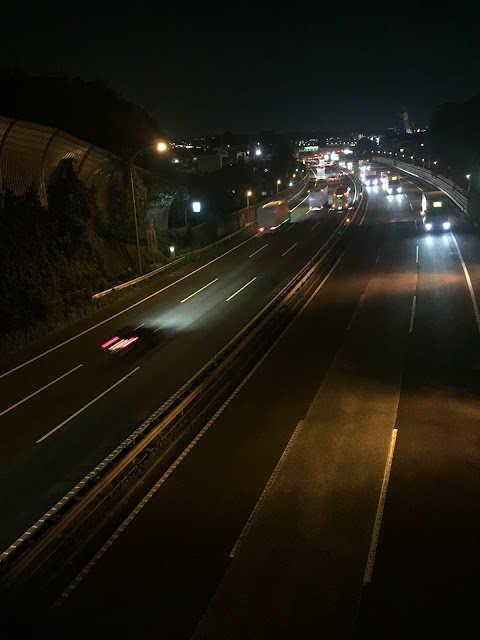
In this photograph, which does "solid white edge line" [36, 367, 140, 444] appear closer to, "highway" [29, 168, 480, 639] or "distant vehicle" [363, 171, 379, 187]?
"highway" [29, 168, 480, 639]

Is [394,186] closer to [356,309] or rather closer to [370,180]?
[370,180]

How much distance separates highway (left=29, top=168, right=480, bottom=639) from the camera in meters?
7.31

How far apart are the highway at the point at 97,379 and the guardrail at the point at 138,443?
29.9 inches

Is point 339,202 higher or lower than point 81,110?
lower

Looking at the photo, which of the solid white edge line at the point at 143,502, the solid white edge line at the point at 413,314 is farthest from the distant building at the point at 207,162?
the solid white edge line at the point at 143,502

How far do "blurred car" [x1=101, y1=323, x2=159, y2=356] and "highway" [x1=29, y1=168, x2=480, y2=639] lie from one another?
Answer: 16.8 ft

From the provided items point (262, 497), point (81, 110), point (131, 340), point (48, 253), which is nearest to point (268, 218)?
point (81, 110)

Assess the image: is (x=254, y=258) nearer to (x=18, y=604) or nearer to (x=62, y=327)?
(x=62, y=327)

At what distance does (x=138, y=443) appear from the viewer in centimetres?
1169

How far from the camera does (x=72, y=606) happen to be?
756 centimetres

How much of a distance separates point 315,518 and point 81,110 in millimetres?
57178

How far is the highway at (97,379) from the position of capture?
1160 cm

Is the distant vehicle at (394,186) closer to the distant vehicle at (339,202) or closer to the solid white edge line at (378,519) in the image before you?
the distant vehicle at (339,202)

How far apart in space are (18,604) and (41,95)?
53.1 m
